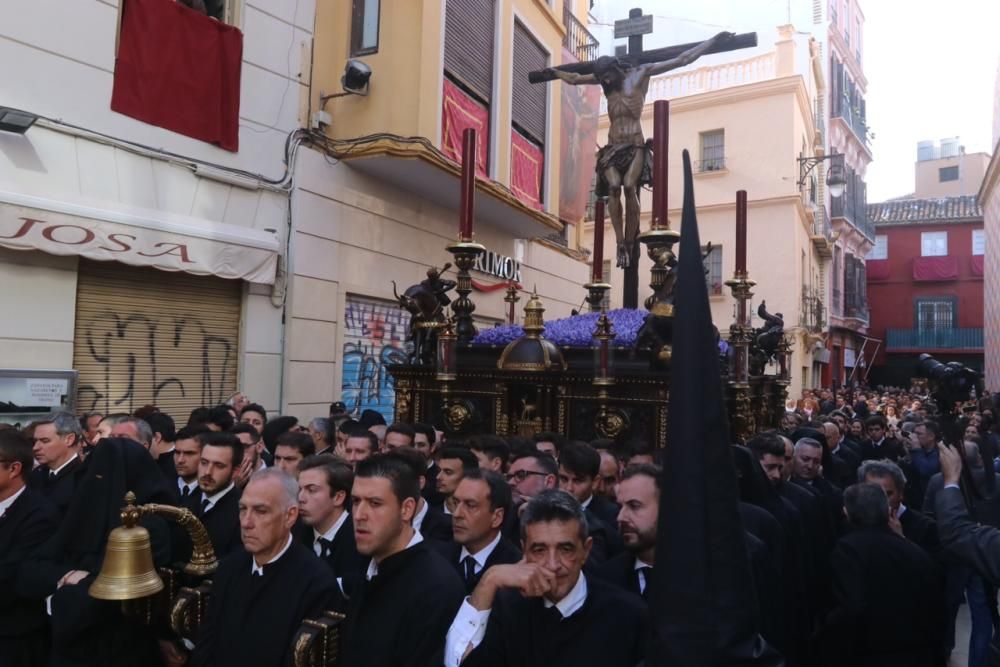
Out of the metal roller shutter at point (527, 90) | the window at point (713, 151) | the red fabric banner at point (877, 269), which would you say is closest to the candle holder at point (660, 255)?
the metal roller shutter at point (527, 90)

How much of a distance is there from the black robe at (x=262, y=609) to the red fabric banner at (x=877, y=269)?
136ft

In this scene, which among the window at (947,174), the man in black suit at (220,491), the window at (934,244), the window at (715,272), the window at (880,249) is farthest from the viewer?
the window at (947,174)

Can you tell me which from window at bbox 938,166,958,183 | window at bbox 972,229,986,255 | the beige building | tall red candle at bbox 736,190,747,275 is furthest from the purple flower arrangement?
window at bbox 938,166,958,183

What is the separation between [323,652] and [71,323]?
5.97 meters

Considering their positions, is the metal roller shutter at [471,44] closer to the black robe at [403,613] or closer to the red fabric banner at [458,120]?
the red fabric banner at [458,120]

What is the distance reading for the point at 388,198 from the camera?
1100 centimetres

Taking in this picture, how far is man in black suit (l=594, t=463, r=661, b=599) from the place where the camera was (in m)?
2.92

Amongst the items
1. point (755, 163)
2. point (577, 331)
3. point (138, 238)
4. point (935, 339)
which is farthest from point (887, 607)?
point (935, 339)

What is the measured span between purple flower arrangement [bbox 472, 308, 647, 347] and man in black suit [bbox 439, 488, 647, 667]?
4089 mm

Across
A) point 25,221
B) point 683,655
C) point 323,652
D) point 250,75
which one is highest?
point 250,75

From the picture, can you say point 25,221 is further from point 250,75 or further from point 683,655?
point 683,655

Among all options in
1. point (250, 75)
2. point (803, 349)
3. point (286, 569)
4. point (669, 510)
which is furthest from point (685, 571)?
point (803, 349)

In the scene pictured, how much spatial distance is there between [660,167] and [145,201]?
210 inches

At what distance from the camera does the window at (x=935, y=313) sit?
124 ft
